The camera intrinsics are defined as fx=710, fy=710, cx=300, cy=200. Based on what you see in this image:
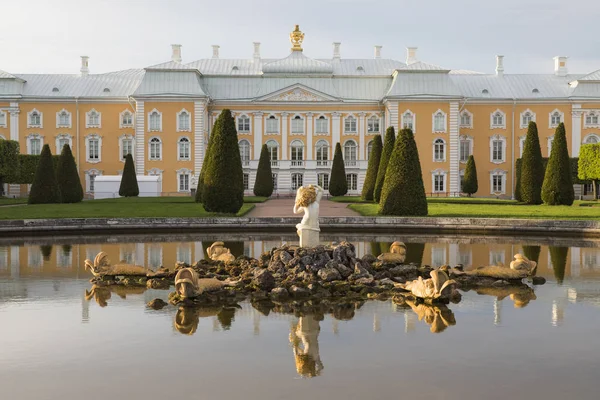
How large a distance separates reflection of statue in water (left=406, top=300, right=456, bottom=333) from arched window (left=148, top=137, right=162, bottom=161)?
39.2m

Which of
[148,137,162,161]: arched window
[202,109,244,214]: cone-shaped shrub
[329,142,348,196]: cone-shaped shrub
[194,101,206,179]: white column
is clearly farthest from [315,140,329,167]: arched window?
[202,109,244,214]: cone-shaped shrub

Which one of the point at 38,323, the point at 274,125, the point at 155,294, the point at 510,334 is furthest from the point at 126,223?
the point at 274,125

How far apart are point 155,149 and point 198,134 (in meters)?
3.00

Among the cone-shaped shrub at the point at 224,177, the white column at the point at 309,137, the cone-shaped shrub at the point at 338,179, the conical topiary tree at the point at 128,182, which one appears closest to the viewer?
the cone-shaped shrub at the point at 224,177

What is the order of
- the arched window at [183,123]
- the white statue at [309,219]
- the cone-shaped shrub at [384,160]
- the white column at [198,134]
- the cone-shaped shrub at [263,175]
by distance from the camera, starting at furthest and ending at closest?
the arched window at [183,123] → the white column at [198,134] → the cone-shaped shrub at [263,175] → the cone-shaped shrub at [384,160] → the white statue at [309,219]

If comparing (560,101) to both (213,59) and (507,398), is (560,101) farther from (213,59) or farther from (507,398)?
(507,398)

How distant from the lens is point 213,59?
51.7 metres

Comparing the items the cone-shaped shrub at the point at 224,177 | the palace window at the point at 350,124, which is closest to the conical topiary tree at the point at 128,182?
the cone-shaped shrub at the point at 224,177

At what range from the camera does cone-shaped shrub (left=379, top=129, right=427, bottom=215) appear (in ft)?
66.6

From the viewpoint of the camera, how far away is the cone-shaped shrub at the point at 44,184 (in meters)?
27.4

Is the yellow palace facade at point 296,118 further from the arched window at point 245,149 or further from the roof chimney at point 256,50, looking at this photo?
the roof chimney at point 256,50

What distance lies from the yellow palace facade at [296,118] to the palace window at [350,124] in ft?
0.24

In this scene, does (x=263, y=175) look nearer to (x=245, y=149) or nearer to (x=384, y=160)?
(x=384, y=160)

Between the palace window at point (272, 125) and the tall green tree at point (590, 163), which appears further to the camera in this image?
the palace window at point (272, 125)
